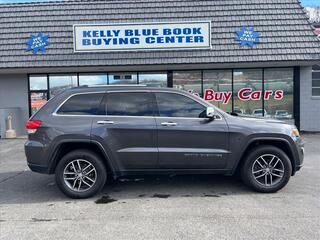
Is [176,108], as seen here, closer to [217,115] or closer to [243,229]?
[217,115]

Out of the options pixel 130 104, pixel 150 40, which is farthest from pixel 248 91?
pixel 130 104

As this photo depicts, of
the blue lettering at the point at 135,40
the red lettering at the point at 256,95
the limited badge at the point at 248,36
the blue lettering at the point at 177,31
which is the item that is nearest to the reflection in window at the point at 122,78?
the blue lettering at the point at 135,40

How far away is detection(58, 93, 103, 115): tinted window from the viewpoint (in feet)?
20.2

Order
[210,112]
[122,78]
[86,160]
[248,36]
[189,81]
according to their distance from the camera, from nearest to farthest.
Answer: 1. [210,112]
2. [86,160]
3. [248,36]
4. [189,81]
5. [122,78]

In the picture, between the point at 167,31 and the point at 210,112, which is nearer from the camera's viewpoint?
the point at 210,112

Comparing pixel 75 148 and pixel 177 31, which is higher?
pixel 177 31

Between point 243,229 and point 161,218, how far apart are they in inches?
44.9

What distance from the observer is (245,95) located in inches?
606

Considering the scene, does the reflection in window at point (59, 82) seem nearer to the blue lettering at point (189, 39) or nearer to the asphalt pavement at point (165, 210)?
the blue lettering at point (189, 39)

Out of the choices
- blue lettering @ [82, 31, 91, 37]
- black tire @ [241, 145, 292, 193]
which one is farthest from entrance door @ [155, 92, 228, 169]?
blue lettering @ [82, 31, 91, 37]

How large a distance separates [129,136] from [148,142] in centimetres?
34

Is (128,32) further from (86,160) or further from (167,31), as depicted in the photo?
(86,160)

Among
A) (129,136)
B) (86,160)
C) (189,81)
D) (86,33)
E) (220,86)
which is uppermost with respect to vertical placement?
(86,33)

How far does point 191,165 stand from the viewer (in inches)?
241
